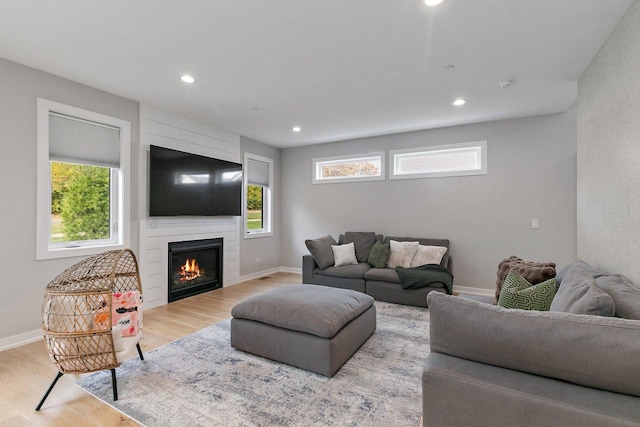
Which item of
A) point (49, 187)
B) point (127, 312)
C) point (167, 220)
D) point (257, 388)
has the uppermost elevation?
point (49, 187)

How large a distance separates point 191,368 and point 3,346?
6.28 feet

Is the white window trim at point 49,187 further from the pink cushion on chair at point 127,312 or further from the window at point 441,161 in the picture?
the window at point 441,161

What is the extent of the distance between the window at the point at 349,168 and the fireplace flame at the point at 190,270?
273 cm

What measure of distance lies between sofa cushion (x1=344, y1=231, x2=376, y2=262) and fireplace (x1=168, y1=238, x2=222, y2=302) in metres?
2.27

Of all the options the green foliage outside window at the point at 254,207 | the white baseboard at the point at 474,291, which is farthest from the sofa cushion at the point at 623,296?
the green foliage outside window at the point at 254,207

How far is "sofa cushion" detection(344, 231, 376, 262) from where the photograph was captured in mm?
5008

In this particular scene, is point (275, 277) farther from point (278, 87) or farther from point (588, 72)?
point (588, 72)

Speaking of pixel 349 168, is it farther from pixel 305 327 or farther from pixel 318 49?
pixel 305 327

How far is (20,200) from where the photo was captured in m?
2.84

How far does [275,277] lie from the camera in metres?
5.77

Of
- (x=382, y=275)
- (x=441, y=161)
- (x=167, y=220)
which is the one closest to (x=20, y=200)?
(x=167, y=220)

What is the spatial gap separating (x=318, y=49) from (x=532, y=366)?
2612mm

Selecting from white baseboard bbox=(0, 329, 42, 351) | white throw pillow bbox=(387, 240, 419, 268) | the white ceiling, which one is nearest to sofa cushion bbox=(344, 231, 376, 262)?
white throw pillow bbox=(387, 240, 419, 268)

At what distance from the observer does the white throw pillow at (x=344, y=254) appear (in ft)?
15.9
